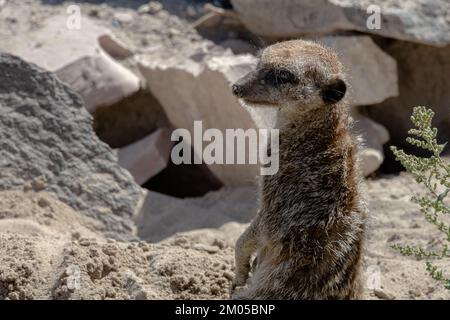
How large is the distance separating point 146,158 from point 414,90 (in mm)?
2119

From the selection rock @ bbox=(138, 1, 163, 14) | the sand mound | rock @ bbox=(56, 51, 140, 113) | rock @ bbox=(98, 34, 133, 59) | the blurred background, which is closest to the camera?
the sand mound

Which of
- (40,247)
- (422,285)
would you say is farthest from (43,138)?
(422,285)

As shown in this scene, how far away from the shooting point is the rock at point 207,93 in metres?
5.09

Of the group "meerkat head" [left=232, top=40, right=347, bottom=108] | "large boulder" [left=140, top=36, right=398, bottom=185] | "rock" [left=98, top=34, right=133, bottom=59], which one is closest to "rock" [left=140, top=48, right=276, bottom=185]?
"large boulder" [left=140, top=36, right=398, bottom=185]

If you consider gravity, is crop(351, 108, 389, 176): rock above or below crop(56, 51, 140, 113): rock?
below

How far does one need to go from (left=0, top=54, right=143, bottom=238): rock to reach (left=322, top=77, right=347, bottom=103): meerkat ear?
1.60 metres

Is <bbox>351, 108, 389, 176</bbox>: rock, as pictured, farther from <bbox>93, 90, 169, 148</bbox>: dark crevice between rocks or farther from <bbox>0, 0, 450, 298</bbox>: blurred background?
<bbox>93, 90, 169, 148</bbox>: dark crevice between rocks

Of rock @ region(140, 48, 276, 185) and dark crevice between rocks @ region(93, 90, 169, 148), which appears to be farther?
dark crevice between rocks @ region(93, 90, 169, 148)

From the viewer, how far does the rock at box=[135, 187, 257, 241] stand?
4973mm

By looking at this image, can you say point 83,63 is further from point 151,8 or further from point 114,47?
point 151,8

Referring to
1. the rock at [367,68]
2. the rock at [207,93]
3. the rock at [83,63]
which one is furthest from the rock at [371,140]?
the rock at [83,63]

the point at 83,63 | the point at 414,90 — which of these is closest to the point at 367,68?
the point at 414,90

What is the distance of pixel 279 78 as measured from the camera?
331 cm

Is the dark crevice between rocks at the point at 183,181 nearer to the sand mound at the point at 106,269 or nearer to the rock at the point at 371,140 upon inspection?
the rock at the point at 371,140
